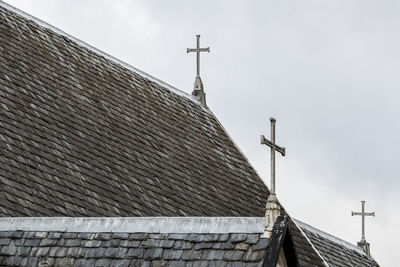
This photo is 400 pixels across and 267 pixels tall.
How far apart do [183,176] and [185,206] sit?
4.24 ft

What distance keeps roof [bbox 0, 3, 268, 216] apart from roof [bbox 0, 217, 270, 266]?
222 cm

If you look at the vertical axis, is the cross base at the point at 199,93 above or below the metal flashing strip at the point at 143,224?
above

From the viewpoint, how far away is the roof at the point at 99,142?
1675 cm

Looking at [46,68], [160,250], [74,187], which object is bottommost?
[160,250]

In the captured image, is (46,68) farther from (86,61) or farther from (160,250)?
(160,250)

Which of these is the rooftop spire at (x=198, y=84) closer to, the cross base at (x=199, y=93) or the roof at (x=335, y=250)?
the cross base at (x=199, y=93)

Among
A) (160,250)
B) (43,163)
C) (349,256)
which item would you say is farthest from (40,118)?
(349,256)

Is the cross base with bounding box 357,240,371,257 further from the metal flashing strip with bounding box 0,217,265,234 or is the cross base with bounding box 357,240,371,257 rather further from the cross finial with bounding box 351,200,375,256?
the metal flashing strip with bounding box 0,217,265,234

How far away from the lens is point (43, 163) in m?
17.0

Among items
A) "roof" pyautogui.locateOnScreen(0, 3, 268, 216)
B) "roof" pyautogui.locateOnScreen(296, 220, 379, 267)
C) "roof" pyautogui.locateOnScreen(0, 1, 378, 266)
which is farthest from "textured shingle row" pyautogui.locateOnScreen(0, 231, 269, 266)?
"roof" pyautogui.locateOnScreen(296, 220, 379, 267)

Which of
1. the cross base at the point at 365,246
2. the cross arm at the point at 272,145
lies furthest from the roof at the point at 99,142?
the cross base at the point at 365,246

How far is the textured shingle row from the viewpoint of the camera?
11.5 metres

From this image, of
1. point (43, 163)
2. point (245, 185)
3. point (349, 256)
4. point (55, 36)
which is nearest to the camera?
point (43, 163)

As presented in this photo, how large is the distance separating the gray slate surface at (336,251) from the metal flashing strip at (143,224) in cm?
1177
